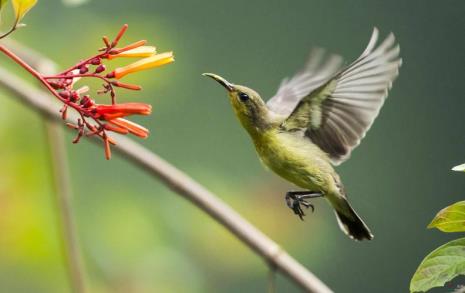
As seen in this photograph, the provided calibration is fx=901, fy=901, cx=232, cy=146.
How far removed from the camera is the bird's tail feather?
2.50 metres

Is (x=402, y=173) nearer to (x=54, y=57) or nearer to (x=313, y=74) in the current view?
(x=54, y=57)

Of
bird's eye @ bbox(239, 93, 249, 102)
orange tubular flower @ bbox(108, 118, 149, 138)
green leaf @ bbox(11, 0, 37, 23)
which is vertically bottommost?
bird's eye @ bbox(239, 93, 249, 102)

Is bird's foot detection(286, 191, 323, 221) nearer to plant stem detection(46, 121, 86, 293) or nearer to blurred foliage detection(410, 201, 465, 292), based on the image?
blurred foliage detection(410, 201, 465, 292)

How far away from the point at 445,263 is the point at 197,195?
1.20 metres

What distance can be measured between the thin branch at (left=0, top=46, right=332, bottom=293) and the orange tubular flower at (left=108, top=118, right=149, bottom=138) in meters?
1.11

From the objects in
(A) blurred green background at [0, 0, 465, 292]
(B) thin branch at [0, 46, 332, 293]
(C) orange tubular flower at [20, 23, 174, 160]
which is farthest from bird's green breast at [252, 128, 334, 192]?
(C) orange tubular flower at [20, 23, 174, 160]

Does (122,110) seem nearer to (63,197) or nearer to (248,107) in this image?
(248,107)

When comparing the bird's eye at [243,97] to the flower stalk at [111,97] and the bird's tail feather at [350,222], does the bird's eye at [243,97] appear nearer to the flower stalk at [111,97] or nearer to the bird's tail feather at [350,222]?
the bird's tail feather at [350,222]

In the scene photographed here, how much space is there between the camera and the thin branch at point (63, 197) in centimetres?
294

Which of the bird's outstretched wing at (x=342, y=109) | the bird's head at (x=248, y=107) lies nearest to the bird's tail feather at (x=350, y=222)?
the bird's outstretched wing at (x=342, y=109)

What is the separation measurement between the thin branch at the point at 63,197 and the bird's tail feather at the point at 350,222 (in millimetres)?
889

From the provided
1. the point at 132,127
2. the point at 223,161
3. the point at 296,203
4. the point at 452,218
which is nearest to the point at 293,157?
the point at 296,203

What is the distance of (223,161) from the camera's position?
25.2 feet

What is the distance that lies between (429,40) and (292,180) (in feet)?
20.3
